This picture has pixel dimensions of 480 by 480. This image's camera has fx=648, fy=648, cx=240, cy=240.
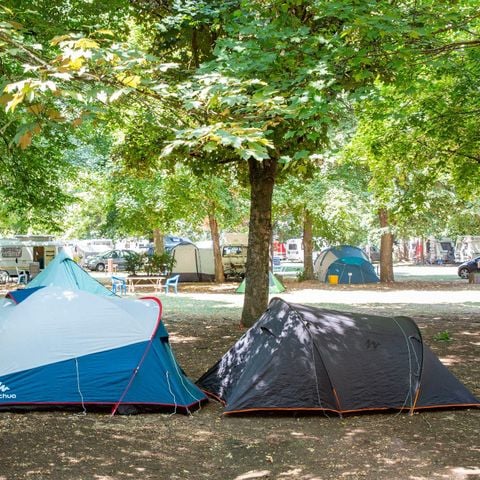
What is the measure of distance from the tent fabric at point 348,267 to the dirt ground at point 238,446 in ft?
70.3

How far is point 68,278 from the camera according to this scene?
1355 centimetres

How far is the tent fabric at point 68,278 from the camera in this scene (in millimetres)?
13312

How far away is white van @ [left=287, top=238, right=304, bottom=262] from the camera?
2473 inches

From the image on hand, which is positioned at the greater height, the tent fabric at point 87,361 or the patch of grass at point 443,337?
the tent fabric at point 87,361

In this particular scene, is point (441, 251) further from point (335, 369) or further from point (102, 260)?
point (335, 369)

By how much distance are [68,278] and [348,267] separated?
56.9 feet

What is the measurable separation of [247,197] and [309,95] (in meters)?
19.1

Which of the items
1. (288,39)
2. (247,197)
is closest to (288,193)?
(247,197)

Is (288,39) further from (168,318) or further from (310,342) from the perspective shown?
(168,318)

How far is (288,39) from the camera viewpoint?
8.45m

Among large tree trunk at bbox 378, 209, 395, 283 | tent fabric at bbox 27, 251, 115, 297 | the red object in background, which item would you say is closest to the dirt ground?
tent fabric at bbox 27, 251, 115, 297

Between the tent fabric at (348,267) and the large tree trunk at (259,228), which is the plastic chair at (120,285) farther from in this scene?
the tent fabric at (348,267)

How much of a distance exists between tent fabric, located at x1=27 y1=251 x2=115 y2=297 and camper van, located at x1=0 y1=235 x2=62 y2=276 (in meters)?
19.5

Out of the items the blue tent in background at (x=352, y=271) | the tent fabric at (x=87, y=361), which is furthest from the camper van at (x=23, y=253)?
the tent fabric at (x=87, y=361)
